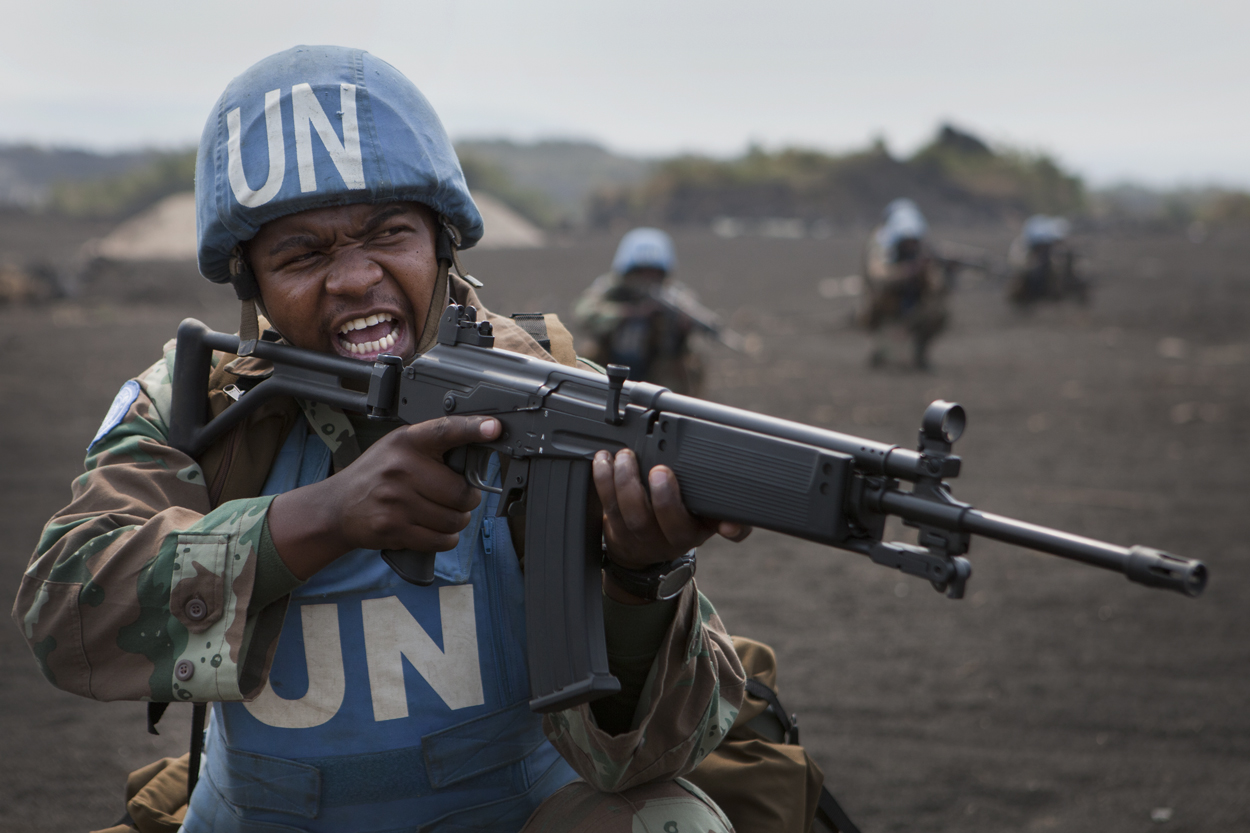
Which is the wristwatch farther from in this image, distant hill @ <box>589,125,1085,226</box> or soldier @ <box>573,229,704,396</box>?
distant hill @ <box>589,125,1085,226</box>

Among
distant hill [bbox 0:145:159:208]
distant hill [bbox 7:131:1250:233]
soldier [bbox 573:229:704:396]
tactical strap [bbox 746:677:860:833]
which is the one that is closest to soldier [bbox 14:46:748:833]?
tactical strap [bbox 746:677:860:833]

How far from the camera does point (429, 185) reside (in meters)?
2.34

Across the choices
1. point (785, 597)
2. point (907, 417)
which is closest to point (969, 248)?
point (907, 417)

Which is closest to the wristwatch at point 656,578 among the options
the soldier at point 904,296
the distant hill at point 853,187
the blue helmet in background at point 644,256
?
the blue helmet in background at point 644,256

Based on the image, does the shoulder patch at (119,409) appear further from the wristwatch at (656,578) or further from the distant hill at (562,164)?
the distant hill at (562,164)

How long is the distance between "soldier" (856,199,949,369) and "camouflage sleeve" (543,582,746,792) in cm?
1400

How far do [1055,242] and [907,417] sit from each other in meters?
12.4

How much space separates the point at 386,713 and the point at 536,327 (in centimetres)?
85

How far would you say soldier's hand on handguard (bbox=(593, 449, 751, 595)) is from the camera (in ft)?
6.18

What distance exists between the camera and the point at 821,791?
2.62 meters

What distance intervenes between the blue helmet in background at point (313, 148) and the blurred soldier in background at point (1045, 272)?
2181cm

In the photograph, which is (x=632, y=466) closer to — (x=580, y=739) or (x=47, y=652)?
(x=580, y=739)

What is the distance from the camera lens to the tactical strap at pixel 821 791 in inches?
105

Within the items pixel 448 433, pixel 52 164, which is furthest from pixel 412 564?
pixel 52 164
